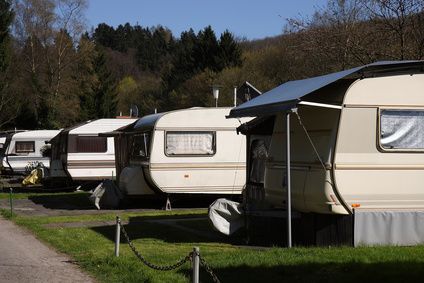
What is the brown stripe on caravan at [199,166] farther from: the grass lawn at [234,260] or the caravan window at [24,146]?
the caravan window at [24,146]

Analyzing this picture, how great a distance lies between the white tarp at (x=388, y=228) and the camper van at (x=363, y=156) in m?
0.02

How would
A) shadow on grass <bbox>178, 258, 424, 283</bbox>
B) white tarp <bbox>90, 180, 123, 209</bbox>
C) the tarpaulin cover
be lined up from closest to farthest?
shadow on grass <bbox>178, 258, 424, 283</bbox>
white tarp <bbox>90, 180, 123, 209</bbox>
the tarpaulin cover

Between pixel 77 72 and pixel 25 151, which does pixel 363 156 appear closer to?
pixel 25 151

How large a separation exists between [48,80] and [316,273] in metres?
52.7

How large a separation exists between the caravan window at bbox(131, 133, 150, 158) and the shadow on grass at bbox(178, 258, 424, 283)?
32.4ft

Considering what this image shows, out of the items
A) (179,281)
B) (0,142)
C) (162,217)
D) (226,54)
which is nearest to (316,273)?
(179,281)

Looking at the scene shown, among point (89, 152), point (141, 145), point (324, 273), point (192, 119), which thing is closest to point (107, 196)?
point (141, 145)

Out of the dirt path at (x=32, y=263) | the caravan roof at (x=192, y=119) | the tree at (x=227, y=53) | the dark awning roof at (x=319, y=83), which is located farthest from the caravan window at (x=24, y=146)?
the tree at (x=227, y=53)

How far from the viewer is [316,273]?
8.42 meters

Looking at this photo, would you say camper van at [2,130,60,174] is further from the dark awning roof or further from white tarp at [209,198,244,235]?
the dark awning roof

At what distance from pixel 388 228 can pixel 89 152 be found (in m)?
16.9

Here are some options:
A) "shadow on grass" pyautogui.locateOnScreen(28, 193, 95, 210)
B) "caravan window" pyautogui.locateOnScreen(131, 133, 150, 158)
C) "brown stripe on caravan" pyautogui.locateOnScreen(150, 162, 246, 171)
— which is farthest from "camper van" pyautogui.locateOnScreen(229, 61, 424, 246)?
"shadow on grass" pyautogui.locateOnScreen(28, 193, 95, 210)

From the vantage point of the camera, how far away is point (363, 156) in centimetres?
1031

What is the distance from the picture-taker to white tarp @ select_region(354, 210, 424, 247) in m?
10.3
